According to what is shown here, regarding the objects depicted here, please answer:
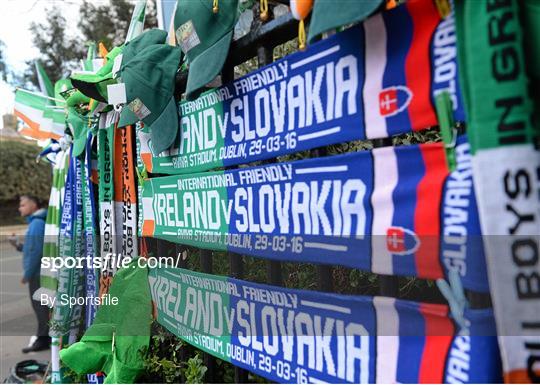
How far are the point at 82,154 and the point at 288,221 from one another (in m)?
2.31

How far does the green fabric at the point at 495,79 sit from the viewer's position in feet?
3.09

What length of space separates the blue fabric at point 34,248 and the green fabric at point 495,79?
16.9 ft

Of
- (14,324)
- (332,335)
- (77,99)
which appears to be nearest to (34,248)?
(14,324)

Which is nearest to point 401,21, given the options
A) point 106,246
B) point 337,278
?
point 337,278

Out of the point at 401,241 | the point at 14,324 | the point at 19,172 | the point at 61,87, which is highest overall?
the point at 19,172

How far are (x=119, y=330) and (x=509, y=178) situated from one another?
2.21 metres

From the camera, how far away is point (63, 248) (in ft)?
11.3

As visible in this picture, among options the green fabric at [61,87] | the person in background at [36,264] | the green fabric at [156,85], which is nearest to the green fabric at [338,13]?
the green fabric at [156,85]

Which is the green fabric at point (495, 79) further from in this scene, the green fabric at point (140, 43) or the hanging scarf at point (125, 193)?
the hanging scarf at point (125, 193)

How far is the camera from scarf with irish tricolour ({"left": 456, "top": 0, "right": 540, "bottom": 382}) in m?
0.94

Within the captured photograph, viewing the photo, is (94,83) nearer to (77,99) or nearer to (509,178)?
(77,99)

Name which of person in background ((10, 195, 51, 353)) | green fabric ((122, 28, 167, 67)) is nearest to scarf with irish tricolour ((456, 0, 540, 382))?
green fabric ((122, 28, 167, 67))

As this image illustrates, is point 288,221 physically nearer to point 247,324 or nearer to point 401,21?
point 247,324

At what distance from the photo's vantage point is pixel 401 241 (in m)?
1.19
